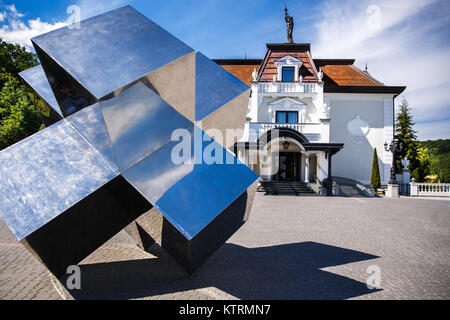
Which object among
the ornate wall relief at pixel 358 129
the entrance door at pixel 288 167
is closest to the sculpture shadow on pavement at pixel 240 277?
the entrance door at pixel 288 167

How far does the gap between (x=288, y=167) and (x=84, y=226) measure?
74.9ft

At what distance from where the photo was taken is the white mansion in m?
24.0

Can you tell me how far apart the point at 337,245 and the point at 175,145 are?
4.98m

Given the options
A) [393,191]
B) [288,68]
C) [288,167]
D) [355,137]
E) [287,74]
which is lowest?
[393,191]

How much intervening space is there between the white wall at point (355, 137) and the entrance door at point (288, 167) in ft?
12.9

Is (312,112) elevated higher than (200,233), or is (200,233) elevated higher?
(312,112)

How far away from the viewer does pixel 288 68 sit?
81.5 ft

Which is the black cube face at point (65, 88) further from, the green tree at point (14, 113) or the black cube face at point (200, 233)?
the green tree at point (14, 113)

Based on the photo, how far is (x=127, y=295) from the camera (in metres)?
3.62

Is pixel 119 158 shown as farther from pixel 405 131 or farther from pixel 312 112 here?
pixel 405 131

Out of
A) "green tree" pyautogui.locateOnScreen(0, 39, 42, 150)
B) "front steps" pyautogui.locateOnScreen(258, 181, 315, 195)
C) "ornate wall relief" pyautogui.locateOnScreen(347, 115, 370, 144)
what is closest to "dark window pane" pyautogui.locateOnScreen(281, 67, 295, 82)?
"ornate wall relief" pyautogui.locateOnScreen(347, 115, 370, 144)

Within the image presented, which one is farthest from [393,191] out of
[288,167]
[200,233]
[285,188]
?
[200,233]

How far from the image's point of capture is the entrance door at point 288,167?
24.5m
